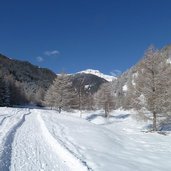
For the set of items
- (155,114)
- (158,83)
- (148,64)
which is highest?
(148,64)

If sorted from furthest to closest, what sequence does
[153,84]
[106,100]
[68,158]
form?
1. [106,100]
2. [153,84]
3. [68,158]

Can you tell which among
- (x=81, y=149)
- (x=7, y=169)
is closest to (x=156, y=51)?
(x=81, y=149)

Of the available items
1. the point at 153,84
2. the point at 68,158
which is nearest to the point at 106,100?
the point at 153,84

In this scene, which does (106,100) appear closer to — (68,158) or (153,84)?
(153,84)

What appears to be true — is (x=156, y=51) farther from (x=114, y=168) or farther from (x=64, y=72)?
(x=64, y=72)

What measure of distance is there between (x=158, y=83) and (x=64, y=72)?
90.4 ft

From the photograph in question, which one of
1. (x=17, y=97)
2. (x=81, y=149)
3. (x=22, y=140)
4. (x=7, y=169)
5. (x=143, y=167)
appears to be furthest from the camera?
(x=17, y=97)

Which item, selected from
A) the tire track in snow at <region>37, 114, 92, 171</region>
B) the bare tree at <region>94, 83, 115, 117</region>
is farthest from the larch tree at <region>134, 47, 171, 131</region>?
the bare tree at <region>94, 83, 115, 117</region>

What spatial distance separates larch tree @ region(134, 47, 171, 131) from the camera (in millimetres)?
25953

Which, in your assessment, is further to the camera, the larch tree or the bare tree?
the bare tree

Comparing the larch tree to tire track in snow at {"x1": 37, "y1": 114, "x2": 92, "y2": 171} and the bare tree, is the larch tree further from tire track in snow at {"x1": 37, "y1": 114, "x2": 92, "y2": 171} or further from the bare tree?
the bare tree

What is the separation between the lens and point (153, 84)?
87.4ft

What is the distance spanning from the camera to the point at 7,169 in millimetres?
8289

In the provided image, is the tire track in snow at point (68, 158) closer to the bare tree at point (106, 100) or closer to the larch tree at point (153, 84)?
the larch tree at point (153, 84)
